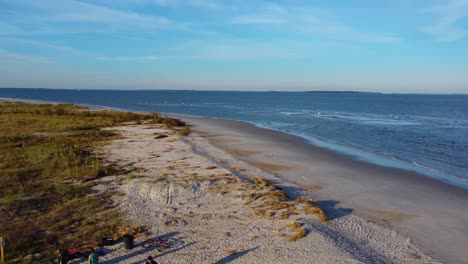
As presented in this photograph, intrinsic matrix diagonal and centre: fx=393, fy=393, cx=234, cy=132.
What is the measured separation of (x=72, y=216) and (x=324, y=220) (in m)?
10.0

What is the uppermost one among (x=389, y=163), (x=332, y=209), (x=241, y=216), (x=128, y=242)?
(x=128, y=242)

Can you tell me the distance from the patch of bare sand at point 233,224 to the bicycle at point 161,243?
0.21 metres

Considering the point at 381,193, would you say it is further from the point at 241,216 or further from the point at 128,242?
the point at 128,242

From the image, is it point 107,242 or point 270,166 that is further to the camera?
point 270,166

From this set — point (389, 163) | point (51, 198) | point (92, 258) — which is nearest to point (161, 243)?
point (92, 258)

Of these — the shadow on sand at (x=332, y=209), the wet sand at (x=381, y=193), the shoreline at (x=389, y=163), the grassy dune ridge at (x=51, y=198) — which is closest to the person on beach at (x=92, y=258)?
the grassy dune ridge at (x=51, y=198)

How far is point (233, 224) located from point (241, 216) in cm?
91

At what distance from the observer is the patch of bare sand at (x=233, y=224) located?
1264 centimetres

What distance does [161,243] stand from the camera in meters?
13.3

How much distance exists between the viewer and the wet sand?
601 inches

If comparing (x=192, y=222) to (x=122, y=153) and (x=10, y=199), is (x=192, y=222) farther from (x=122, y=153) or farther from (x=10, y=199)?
(x=122, y=153)

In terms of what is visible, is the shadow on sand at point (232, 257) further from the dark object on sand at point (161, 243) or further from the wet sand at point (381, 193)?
the wet sand at point (381, 193)

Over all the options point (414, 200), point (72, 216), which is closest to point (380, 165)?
point (414, 200)

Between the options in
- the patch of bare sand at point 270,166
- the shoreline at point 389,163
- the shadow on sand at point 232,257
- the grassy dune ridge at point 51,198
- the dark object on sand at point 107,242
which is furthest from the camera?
the patch of bare sand at point 270,166
